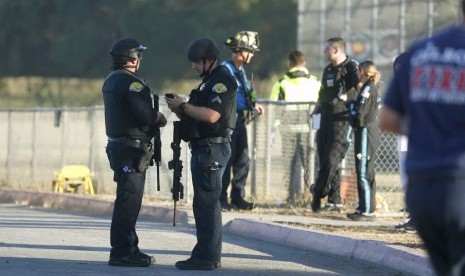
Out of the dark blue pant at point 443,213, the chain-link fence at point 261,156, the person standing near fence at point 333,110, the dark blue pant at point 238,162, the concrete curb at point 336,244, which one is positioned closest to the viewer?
the dark blue pant at point 443,213

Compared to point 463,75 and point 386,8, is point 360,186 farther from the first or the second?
point 386,8

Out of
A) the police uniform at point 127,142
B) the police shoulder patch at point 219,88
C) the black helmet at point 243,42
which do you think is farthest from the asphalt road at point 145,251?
the black helmet at point 243,42

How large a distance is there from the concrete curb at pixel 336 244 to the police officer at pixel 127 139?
6.60 ft

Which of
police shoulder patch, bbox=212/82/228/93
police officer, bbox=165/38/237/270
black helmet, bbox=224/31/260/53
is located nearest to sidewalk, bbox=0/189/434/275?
police officer, bbox=165/38/237/270

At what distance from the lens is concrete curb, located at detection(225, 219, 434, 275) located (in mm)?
10438

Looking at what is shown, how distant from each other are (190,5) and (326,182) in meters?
40.7

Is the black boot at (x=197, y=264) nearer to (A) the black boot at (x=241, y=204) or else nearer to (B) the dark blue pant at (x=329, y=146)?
(B) the dark blue pant at (x=329, y=146)

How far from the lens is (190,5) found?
55.0m

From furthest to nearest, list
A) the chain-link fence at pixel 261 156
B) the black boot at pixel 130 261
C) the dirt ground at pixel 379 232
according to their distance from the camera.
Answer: the chain-link fence at pixel 261 156 < the dirt ground at pixel 379 232 < the black boot at pixel 130 261

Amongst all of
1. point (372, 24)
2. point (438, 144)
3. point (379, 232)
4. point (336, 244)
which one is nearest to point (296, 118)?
point (379, 232)

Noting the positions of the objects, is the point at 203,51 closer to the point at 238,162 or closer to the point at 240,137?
the point at 240,137

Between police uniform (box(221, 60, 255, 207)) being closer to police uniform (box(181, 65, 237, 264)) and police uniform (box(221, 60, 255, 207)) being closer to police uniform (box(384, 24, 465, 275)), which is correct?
A: police uniform (box(181, 65, 237, 264))

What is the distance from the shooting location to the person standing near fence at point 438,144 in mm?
5406

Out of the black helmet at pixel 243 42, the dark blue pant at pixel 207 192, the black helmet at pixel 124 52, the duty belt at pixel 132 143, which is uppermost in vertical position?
the black helmet at pixel 243 42
